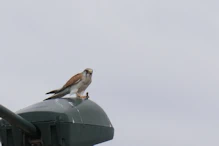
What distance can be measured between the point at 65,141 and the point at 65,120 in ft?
0.62

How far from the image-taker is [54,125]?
4371 millimetres

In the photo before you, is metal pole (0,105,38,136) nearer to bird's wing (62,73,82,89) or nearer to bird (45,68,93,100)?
bird (45,68,93,100)

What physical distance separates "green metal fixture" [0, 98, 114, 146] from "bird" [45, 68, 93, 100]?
5.95 feet

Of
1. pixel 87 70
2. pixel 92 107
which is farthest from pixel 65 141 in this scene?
pixel 87 70

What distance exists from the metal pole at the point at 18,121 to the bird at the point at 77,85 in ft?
7.69

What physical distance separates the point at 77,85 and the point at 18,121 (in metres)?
3.73

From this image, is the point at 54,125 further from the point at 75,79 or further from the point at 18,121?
the point at 75,79

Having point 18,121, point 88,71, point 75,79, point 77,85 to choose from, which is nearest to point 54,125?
point 18,121

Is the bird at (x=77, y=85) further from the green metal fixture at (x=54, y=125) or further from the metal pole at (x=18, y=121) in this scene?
the metal pole at (x=18, y=121)

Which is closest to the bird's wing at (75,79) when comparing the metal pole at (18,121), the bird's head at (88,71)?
the bird's head at (88,71)

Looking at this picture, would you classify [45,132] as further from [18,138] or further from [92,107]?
[92,107]

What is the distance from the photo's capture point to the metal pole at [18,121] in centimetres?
380

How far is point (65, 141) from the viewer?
4.21 metres

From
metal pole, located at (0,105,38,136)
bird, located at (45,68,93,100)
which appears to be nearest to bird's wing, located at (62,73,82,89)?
bird, located at (45,68,93,100)
